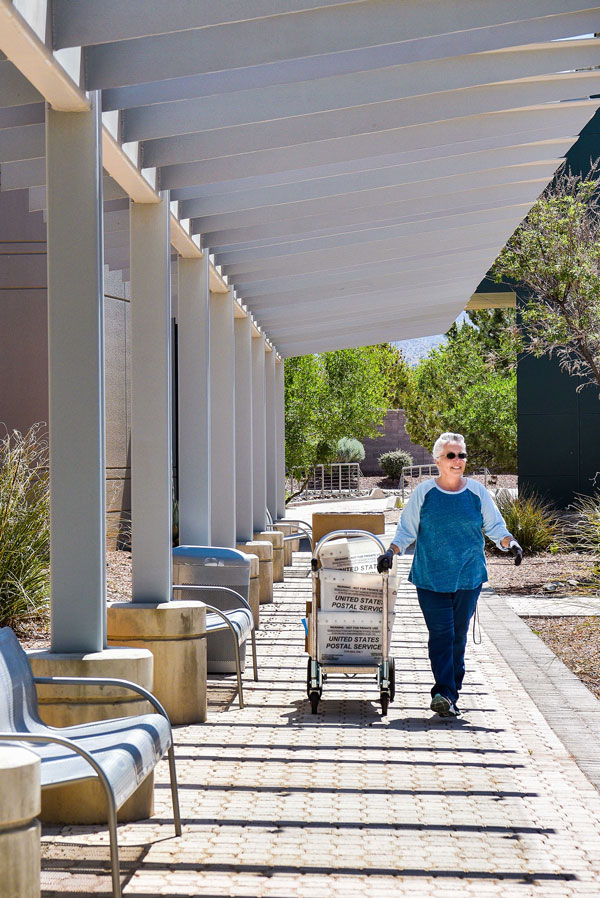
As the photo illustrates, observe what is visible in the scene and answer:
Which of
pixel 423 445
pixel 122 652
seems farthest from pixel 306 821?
pixel 423 445

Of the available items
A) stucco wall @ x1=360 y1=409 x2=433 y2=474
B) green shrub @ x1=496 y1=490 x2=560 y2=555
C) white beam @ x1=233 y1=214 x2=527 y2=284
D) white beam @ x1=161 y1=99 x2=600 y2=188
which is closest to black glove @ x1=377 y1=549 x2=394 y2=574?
white beam @ x1=161 y1=99 x2=600 y2=188

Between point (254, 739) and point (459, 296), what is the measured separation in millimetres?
9504

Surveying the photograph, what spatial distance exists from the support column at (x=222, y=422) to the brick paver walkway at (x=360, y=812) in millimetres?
3049

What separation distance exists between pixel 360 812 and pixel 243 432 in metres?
7.33

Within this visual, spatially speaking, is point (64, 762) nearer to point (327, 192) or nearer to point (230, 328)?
point (327, 192)

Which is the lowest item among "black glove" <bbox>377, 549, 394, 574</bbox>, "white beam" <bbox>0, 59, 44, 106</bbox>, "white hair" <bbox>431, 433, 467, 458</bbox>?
"black glove" <bbox>377, 549, 394, 574</bbox>

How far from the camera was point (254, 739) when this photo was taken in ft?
19.2

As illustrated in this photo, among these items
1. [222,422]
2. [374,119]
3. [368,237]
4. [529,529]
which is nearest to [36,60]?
[374,119]

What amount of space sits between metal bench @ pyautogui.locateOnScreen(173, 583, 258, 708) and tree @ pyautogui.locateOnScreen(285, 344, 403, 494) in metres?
18.9

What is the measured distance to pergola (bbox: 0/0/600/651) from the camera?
460 cm

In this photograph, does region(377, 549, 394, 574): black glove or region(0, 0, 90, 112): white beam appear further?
region(377, 549, 394, 574): black glove

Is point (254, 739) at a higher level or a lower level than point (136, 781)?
lower

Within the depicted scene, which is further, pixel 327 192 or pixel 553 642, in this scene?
pixel 553 642

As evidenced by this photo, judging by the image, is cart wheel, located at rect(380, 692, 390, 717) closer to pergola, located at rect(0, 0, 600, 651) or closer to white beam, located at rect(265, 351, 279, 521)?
pergola, located at rect(0, 0, 600, 651)
